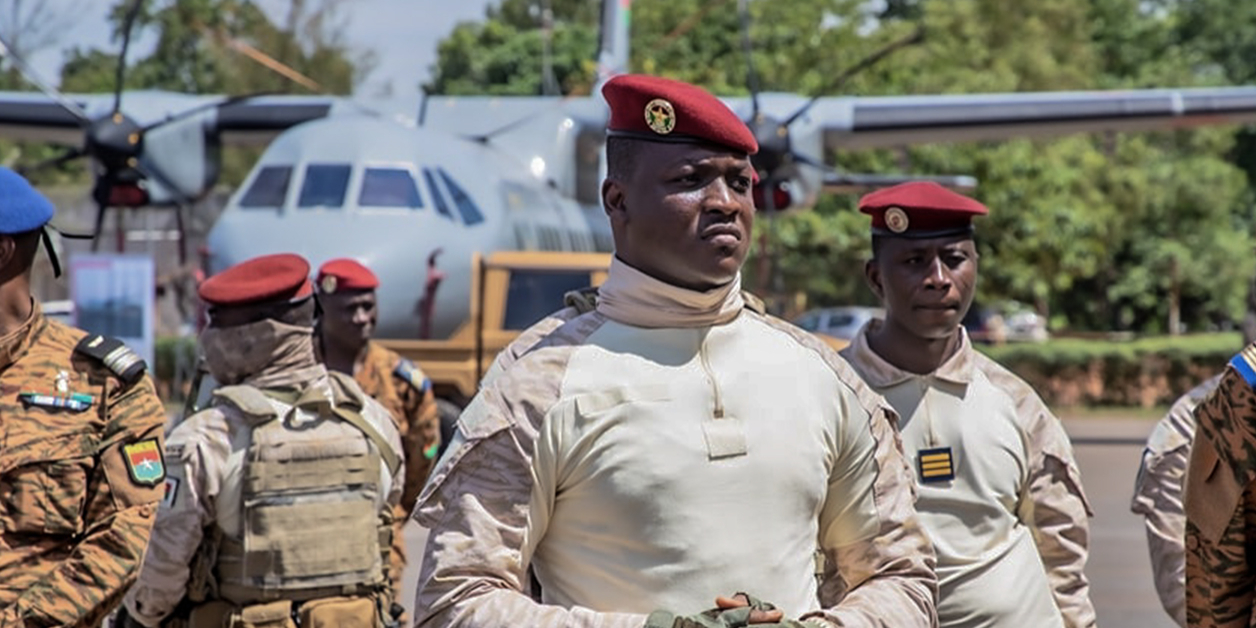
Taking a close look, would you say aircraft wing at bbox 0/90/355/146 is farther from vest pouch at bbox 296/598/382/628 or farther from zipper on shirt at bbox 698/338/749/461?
zipper on shirt at bbox 698/338/749/461

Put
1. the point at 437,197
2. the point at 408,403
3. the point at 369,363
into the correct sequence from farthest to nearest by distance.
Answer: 1. the point at 437,197
2. the point at 369,363
3. the point at 408,403

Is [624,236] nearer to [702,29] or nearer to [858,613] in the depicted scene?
[858,613]

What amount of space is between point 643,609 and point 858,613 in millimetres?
301

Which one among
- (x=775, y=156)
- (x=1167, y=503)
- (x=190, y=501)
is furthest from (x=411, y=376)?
(x=775, y=156)

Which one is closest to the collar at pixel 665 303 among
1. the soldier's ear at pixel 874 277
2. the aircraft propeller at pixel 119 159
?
the soldier's ear at pixel 874 277

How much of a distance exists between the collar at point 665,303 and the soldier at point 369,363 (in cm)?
455

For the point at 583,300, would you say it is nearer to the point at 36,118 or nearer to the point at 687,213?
the point at 687,213

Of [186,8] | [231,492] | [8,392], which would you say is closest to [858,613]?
[8,392]

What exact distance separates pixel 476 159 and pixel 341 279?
1129cm

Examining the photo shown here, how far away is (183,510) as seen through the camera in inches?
194

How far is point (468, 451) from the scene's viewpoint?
2773 mm

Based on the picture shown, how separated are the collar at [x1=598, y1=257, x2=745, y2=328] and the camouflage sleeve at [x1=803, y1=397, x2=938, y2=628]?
0.82 feet

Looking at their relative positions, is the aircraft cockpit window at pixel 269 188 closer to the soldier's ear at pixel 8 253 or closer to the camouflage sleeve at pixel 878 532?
the soldier's ear at pixel 8 253

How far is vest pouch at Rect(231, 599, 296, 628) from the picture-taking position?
4953mm
